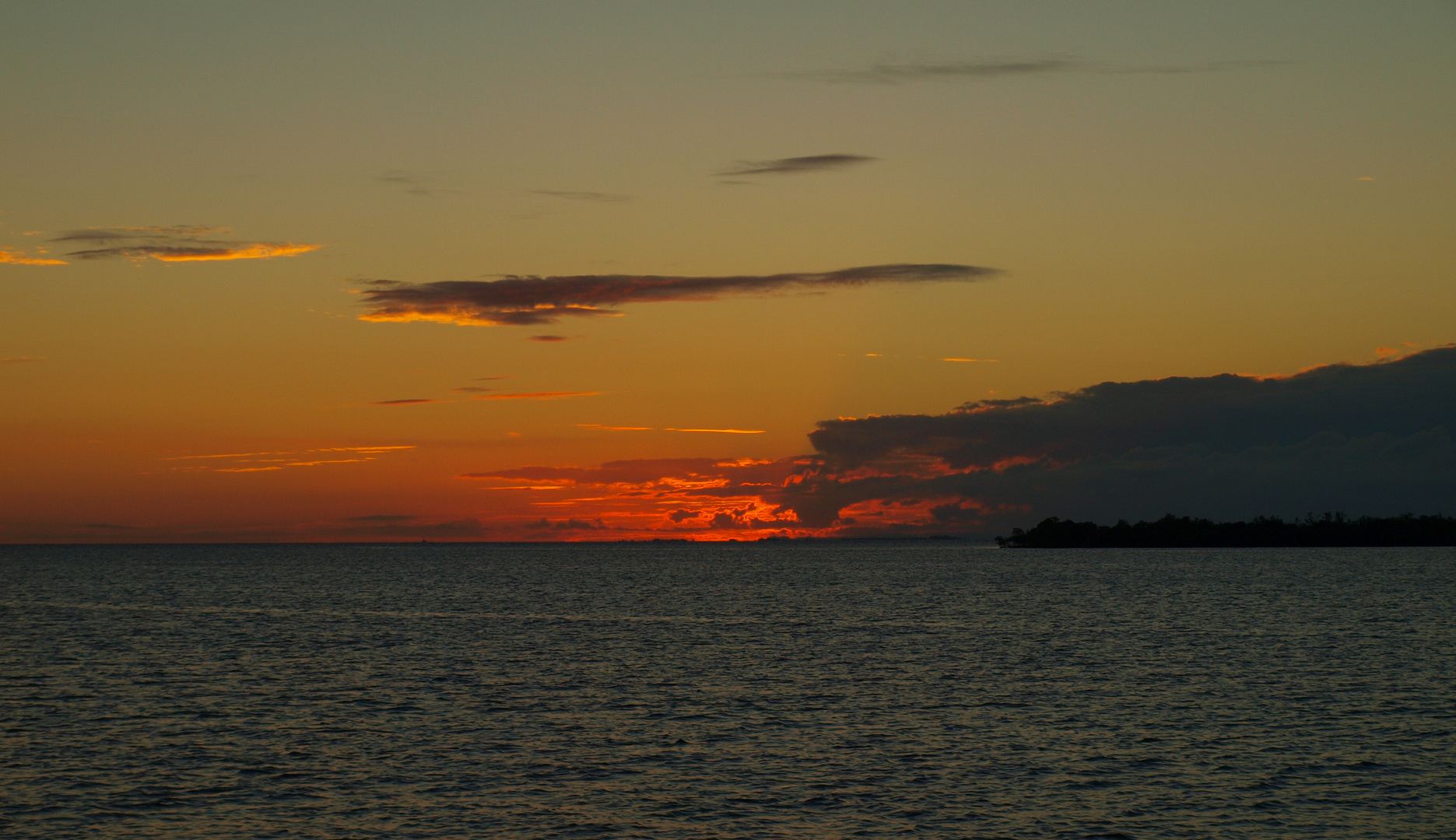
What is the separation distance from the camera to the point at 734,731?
48.6m

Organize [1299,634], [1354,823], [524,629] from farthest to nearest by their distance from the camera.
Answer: [524,629], [1299,634], [1354,823]

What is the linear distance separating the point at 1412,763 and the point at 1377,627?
5976 cm

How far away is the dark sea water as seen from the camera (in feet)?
117

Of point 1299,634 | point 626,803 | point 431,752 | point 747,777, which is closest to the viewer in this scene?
point 626,803

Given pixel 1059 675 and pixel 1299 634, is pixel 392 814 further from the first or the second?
pixel 1299 634

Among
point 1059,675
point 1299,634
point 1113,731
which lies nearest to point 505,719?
point 1113,731

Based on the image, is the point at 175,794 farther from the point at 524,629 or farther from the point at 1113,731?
the point at 524,629

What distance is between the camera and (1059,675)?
215ft

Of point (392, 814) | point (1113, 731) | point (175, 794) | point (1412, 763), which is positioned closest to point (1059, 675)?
point (1113, 731)

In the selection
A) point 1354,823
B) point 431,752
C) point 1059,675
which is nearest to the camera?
point 1354,823

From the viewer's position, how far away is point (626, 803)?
122ft

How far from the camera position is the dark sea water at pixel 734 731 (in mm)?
35594

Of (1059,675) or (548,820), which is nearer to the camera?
(548,820)

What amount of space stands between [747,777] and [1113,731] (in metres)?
17.0
